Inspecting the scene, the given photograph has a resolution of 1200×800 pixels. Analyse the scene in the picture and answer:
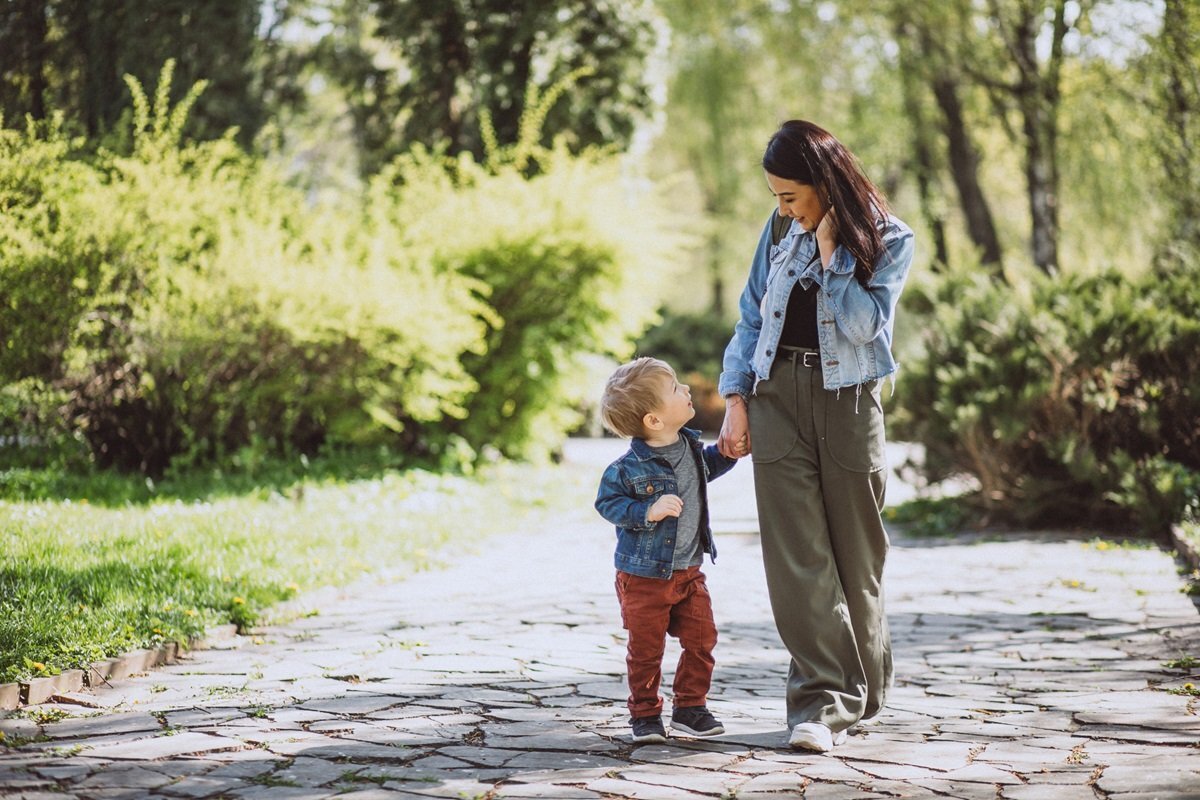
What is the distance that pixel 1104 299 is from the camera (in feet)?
30.6

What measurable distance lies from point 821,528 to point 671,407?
60 centimetres

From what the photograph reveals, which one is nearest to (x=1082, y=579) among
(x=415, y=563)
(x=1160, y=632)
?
(x=1160, y=632)

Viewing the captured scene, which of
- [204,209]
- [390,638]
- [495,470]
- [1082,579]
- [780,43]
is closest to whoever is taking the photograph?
[390,638]

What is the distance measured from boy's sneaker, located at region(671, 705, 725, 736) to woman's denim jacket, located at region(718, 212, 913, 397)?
1.02 m

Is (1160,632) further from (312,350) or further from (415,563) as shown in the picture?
(312,350)

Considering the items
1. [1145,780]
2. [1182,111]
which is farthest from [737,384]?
[1182,111]

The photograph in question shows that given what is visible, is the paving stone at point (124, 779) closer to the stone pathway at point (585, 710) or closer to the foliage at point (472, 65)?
the stone pathway at point (585, 710)

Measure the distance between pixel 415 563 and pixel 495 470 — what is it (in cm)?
408

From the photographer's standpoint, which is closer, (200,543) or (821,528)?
(821,528)

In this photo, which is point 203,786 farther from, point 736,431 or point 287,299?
point 287,299

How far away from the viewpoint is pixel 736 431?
3926 millimetres

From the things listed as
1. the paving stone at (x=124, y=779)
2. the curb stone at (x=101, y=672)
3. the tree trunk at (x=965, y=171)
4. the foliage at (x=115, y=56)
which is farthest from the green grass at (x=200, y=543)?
the tree trunk at (x=965, y=171)

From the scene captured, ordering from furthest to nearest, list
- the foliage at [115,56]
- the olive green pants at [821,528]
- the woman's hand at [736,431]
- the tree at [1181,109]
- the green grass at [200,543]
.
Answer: the tree at [1181,109] < the foliage at [115,56] < the green grass at [200,543] < the woman's hand at [736,431] < the olive green pants at [821,528]

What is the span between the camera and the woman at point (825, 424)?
3748 mm
